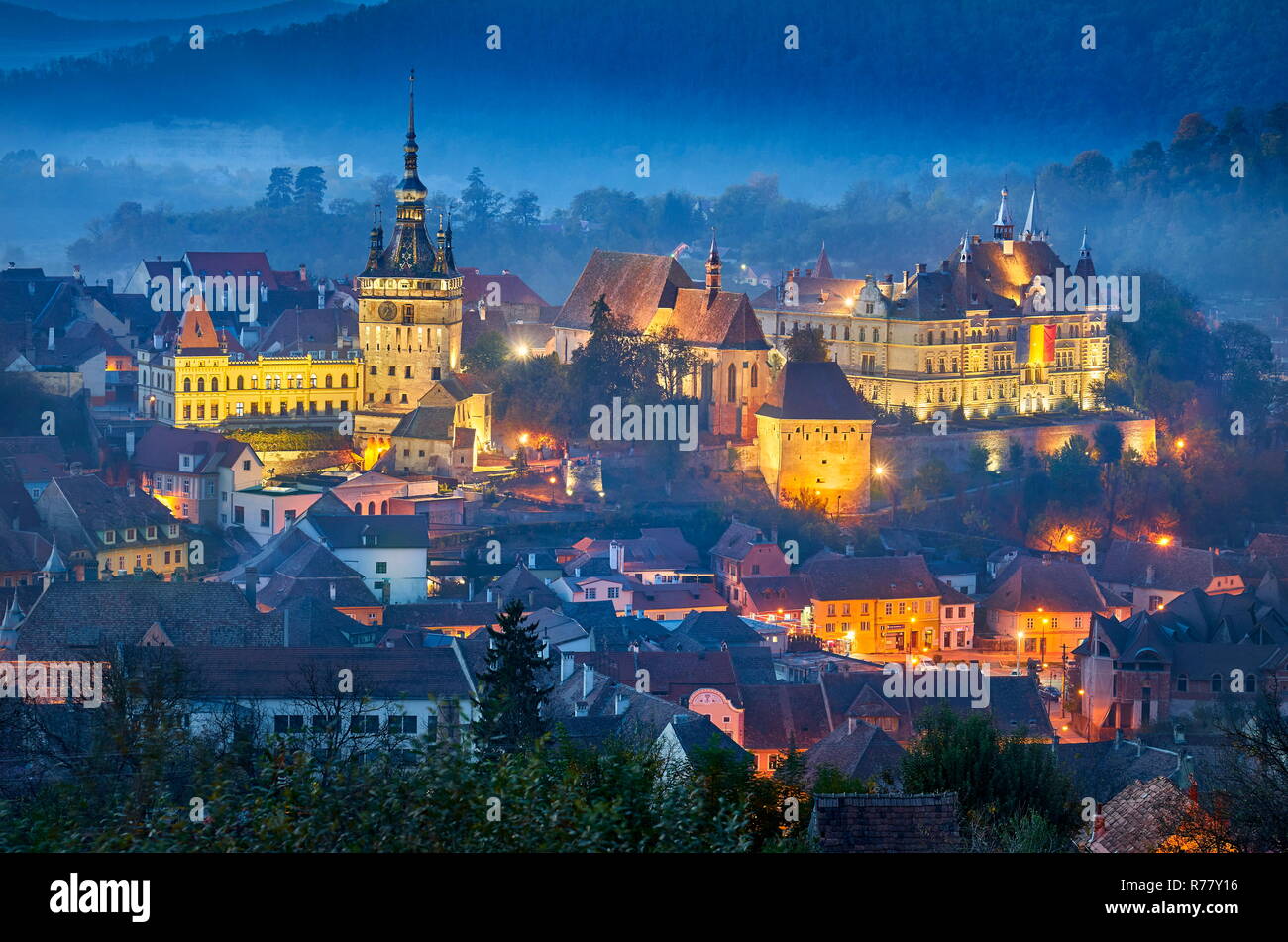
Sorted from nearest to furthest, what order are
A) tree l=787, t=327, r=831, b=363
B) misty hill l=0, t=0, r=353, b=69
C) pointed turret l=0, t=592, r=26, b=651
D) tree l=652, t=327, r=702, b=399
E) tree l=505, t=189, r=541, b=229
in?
pointed turret l=0, t=592, r=26, b=651 → tree l=652, t=327, r=702, b=399 → tree l=787, t=327, r=831, b=363 → misty hill l=0, t=0, r=353, b=69 → tree l=505, t=189, r=541, b=229

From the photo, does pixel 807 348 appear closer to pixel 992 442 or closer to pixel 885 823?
pixel 992 442

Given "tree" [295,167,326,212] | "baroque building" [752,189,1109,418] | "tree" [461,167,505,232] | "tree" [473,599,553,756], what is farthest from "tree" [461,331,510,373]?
Answer: "tree" [461,167,505,232]

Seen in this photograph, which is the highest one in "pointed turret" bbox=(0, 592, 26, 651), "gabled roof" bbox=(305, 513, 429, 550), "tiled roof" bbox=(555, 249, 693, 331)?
"tiled roof" bbox=(555, 249, 693, 331)

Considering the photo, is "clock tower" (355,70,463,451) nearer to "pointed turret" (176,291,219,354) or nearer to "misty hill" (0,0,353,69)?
"pointed turret" (176,291,219,354)

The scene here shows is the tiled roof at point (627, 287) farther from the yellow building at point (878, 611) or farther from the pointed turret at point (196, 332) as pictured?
the yellow building at point (878, 611)

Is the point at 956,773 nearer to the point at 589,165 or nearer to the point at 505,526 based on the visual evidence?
the point at 505,526

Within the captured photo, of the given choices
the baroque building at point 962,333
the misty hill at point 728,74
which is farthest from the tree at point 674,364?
the misty hill at point 728,74

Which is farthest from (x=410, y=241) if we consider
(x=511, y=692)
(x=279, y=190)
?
(x=279, y=190)
